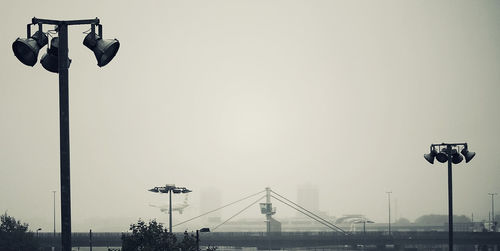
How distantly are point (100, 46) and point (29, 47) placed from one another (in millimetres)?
1551

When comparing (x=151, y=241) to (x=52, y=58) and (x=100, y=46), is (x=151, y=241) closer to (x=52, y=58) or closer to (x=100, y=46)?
(x=52, y=58)

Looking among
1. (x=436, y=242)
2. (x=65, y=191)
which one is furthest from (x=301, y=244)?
(x=65, y=191)

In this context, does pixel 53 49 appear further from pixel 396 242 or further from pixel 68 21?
pixel 396 242

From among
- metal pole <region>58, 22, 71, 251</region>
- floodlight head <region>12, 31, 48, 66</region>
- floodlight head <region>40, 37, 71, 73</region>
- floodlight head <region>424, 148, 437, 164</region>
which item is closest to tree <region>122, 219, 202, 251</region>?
floodlight head <region>424, 148, 437, 164</region>

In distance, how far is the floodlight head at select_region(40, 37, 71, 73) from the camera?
17.2 metres

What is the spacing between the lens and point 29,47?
53.1 ft

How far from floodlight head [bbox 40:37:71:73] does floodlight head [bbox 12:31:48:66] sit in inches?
20.7

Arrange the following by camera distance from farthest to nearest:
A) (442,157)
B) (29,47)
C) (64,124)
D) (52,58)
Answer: (442,157) < (52,58) < (64,124) < (29,47)

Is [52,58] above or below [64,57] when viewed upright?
above

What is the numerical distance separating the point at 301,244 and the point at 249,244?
12025mm

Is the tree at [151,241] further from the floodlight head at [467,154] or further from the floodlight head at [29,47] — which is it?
the floodlight head at [29,47]

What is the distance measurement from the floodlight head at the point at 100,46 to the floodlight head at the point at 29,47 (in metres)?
1.04

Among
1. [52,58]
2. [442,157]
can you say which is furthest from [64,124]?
[442,157]

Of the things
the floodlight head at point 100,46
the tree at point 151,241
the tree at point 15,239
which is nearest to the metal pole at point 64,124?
the floodlight head at point 100,46
